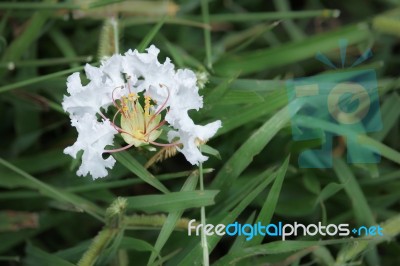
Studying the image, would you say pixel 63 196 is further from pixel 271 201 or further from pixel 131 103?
pixel 271 201

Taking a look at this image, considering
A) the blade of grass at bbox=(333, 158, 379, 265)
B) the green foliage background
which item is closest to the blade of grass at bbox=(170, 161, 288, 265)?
the green foliage background

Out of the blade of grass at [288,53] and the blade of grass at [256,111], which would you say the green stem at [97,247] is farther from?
the blade of grass at [288,53]

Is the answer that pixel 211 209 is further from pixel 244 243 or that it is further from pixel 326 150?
pixel 326 150

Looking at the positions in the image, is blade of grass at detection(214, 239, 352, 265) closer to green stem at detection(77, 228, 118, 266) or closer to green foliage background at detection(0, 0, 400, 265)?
green foliage background at detection(0, 0, 400, 265)

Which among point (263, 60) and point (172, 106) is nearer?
point (172, 106)

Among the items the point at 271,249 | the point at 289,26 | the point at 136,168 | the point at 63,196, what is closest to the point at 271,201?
the point at 271,249

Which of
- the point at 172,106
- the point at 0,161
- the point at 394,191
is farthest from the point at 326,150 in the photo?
the point at 0,161
